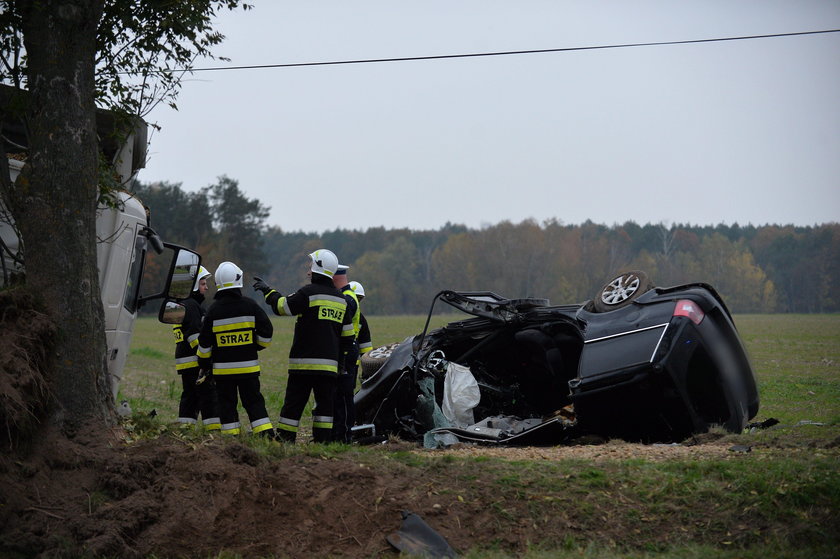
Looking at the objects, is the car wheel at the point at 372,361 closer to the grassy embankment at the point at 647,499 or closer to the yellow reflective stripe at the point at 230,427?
the yellow reflective stripe at the point at 230,427

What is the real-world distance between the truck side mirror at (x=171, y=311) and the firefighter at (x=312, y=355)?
3.77 feet

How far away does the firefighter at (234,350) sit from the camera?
8031 millimetres

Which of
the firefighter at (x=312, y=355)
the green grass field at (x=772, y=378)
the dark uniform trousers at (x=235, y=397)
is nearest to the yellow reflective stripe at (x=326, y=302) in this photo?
the firefighter at (x=312, y=355)

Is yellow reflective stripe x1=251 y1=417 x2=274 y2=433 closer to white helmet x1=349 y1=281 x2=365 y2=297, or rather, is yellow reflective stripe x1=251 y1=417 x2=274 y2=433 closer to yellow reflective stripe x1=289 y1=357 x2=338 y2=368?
yellow reflective stripe x1=289 y1=357 x2=338 y2=368

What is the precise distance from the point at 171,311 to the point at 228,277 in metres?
1.01

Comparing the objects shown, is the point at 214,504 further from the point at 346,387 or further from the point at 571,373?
the point at 571,373

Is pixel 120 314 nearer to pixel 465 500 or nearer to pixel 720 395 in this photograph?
pixel 465 500

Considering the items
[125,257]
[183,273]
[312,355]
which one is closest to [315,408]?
[312,355]

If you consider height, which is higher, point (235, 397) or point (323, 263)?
point (323, 263)

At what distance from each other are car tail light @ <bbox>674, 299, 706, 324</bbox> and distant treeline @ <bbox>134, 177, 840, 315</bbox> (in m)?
55.8

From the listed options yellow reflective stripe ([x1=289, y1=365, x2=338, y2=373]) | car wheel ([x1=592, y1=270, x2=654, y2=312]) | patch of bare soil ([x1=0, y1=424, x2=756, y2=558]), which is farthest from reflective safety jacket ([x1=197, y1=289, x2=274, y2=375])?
car wheel ([x1=592, y1=270, x2=654, y2=312])

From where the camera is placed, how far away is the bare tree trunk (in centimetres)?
611

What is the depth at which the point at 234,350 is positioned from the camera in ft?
26.4

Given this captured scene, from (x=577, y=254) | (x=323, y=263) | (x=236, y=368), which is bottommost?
(x=236, y=368)
